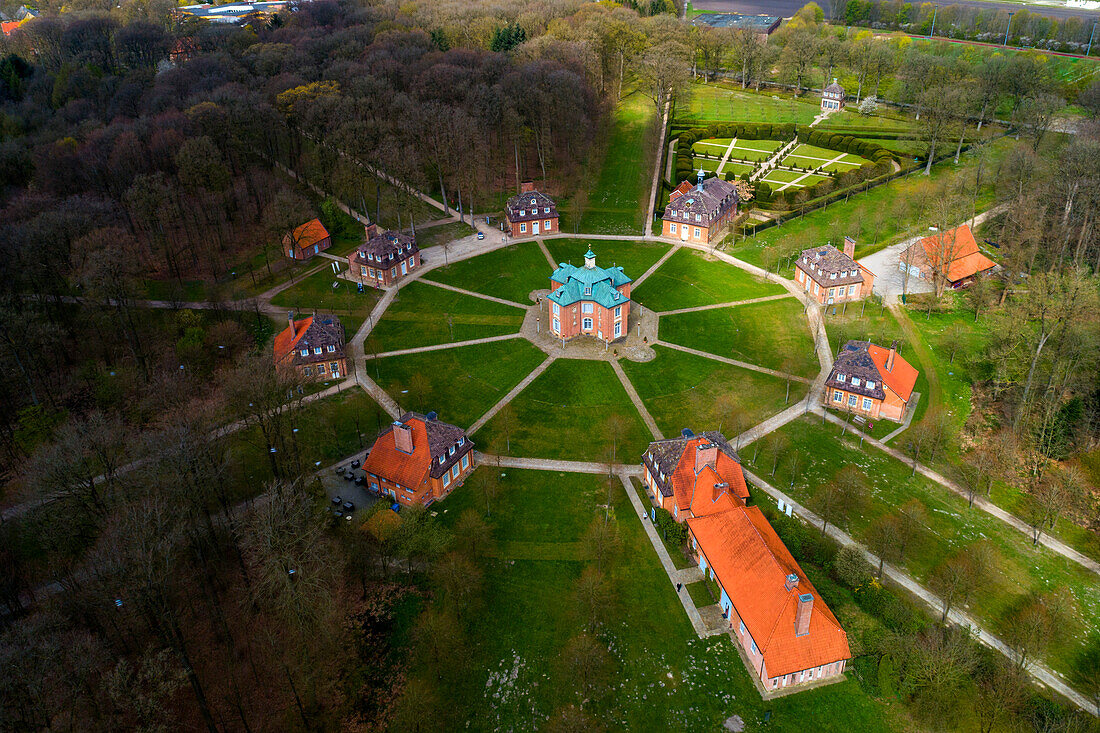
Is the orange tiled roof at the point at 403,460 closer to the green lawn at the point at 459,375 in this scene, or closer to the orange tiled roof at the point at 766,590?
the green lawn at the point at 459,375

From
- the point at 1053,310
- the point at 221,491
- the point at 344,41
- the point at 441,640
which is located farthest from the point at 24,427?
the point at 344,41

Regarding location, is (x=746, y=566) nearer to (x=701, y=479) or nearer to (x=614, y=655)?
(x=701, y=479)

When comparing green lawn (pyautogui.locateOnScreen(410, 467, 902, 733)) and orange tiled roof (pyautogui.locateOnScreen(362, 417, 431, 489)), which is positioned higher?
orange tiled roof (pyautogui.locateOnScreen(362, 417, 431, 489))

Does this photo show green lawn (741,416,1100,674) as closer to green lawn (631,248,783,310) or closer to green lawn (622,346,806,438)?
green lawn (622,346,806,438)

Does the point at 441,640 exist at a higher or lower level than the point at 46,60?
lower

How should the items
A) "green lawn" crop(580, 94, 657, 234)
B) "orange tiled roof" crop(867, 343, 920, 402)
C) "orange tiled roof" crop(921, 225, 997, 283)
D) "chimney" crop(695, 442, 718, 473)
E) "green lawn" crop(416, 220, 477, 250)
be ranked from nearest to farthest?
1. "chimney" crop(695, 442, 718, 473)
2. "orange tiled roof" crop(867, 343, 920, 402)
3. "orange tiled roof" crop(921, 225, 997, 283)
4. "green lawn" crop(416, 220, 477, 250)
5. "green lawn" crop(580, 94, 657, 234)

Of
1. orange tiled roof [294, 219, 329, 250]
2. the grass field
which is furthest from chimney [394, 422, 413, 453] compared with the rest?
the grass field

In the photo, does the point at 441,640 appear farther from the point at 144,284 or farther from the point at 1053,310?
the point at 144,284
